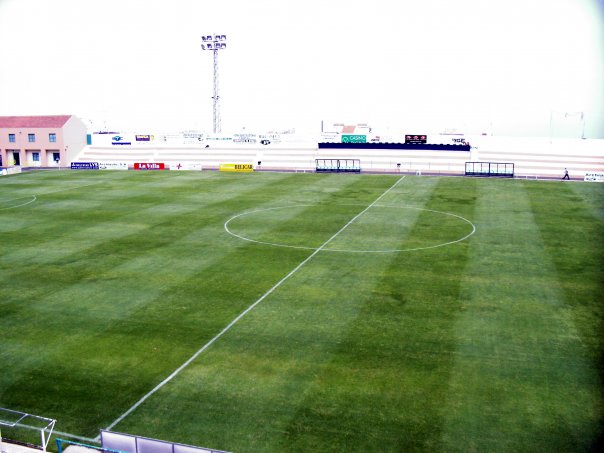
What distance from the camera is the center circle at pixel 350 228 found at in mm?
31812

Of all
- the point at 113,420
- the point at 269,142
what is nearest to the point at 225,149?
the point at 269,142

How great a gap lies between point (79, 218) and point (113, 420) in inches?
1123

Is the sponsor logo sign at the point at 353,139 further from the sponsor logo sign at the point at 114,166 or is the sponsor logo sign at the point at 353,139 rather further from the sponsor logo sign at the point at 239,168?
the sponsor logo sign at the point at 114,166

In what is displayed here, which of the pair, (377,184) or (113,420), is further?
(377,184)

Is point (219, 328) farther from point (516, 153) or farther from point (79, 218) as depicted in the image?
point (516, 153)

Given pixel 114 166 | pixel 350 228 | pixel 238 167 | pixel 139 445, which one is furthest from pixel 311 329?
pixel 114 166

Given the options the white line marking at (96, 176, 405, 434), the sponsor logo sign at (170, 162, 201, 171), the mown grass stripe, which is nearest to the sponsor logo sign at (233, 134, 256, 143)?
the sponsor logo sign at (170, 162, 201, 171)

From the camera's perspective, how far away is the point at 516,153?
280 feet

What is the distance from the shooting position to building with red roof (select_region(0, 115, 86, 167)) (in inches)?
3314

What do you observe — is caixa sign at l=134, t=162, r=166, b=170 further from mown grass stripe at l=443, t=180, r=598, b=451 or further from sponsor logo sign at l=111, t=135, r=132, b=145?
mown grass stripe at l=443, t=180, r=598, b=451

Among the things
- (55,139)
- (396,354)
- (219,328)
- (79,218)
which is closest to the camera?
(396,354)

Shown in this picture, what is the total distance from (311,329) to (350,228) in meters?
16.7

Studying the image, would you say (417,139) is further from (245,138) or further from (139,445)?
(139,445)

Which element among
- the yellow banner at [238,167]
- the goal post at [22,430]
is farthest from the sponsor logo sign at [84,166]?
the goal post at [22,430]
